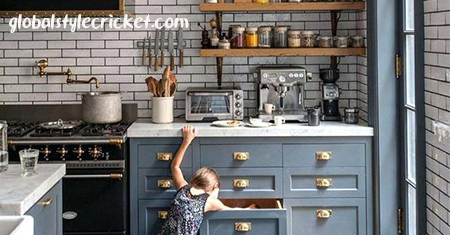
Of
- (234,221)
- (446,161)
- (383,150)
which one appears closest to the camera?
(446,161)

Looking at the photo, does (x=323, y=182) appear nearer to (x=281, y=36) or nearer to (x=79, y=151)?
(x=281, y=36)

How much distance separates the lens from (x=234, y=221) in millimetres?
4504

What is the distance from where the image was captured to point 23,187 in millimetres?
3123

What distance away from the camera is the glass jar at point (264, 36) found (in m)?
5.36

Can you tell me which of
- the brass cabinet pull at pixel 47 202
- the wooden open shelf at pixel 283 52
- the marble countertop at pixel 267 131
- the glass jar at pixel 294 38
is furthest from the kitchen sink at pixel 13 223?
the glass jar at pixel 294 38

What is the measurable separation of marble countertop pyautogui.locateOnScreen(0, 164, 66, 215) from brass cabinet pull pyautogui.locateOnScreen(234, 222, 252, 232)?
4.39 feet

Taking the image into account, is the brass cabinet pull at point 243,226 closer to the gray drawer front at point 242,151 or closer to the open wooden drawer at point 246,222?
the open wooden drawer at point 246,222

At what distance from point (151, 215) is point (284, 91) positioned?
1379 millimetres

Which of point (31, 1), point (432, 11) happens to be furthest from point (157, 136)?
point (432, 11)

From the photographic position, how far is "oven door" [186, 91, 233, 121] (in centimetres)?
534

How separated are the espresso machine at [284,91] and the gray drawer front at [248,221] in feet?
3.45

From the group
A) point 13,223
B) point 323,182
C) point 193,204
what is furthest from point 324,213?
point 13,223

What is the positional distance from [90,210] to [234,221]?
1063mm

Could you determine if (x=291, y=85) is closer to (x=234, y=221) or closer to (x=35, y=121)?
(x=234, y=221)
